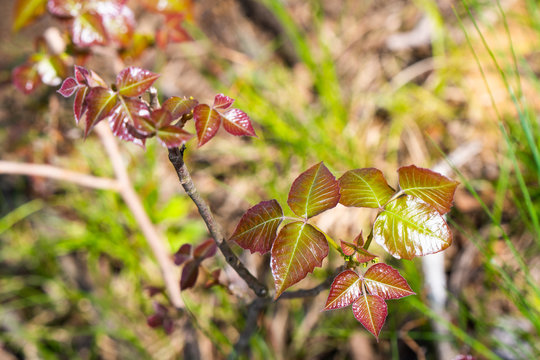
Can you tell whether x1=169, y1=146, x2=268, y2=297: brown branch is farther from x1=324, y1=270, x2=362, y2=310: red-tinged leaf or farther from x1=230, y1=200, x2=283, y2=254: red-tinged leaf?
x1=324, y1=270, x2=362, y2=310: red-tinged leaf

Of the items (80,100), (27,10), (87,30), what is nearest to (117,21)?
(87,30)

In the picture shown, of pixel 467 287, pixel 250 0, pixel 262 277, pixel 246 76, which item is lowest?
pixel 467 287

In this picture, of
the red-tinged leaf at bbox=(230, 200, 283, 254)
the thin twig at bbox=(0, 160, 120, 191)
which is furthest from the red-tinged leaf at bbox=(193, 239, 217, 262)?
the thin twig at bbox=(0, 160, 120, 191)

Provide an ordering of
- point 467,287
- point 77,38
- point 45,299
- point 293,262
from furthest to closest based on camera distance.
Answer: point 45,299, point 467,287, point 77,38, point 293,262

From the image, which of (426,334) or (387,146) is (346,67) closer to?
(387,146)

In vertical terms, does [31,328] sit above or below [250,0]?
below

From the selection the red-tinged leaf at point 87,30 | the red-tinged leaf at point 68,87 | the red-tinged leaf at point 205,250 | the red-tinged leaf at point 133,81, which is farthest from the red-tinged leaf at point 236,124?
the red-tinged leaf at point 87,30

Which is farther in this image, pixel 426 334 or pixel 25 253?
pixel 25 253

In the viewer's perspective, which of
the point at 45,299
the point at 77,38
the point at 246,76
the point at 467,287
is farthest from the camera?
the point at 246,76

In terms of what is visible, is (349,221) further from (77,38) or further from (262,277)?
(77,38)

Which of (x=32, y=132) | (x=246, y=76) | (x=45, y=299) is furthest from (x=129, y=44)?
(x=45, y=299)
